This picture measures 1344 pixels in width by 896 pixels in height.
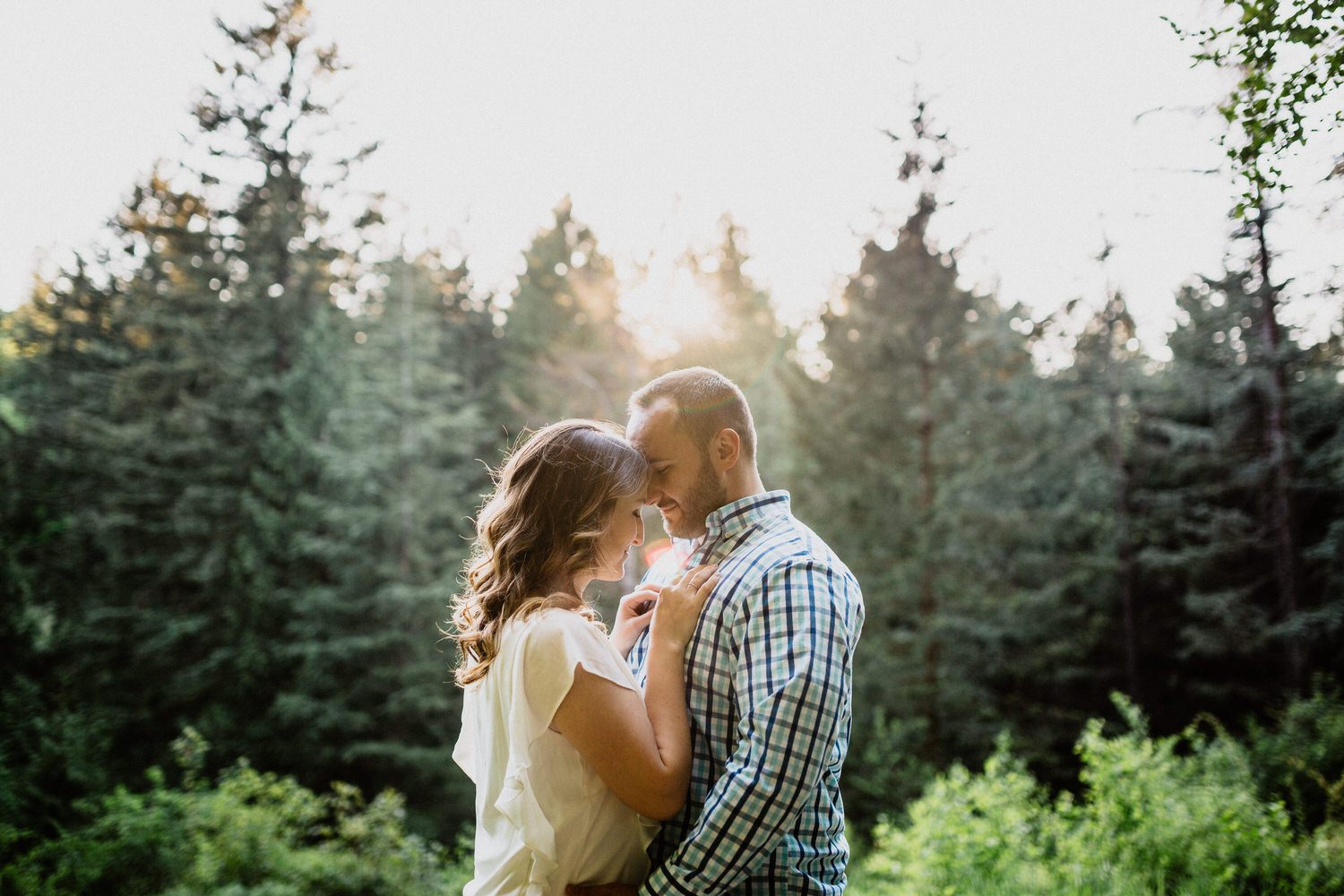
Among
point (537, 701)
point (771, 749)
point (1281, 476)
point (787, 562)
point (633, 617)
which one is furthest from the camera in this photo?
point (1281, 476)

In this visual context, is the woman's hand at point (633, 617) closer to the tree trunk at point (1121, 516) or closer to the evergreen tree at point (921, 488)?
the evergreen tree at point (921, 488)

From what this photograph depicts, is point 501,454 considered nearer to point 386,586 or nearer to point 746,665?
point 386,586

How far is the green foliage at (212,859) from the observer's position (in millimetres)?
7539

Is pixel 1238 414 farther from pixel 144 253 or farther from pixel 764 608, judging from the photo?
pixel 144 253

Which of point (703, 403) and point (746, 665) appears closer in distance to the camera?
point (746, 665)

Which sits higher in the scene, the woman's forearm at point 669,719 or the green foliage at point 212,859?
the woman's forearm at point 669,719

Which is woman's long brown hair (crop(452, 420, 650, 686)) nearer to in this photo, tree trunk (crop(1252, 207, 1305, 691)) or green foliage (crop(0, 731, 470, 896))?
green foliage (crop(0, 731, 470, 896))

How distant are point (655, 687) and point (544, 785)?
1.09 feet

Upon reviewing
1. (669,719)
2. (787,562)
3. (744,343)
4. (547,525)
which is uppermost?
(744,343)

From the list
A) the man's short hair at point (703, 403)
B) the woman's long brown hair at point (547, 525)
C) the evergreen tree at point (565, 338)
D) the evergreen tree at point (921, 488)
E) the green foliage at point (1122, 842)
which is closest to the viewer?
the woman's long brown hair at point (547, 525)

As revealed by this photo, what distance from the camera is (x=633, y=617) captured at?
8.30 ft

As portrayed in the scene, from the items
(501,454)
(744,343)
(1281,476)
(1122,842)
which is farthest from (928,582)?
(1122,842)

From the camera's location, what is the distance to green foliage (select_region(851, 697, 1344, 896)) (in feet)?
15.4

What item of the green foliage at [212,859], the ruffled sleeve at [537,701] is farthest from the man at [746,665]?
the green foliage at [212,859]
